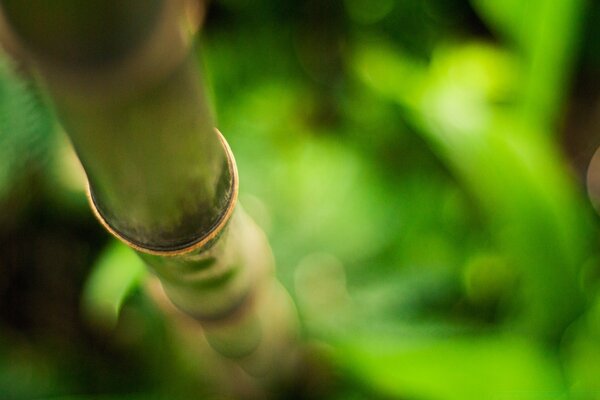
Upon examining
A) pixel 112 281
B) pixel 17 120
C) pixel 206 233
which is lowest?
pixel 112 281

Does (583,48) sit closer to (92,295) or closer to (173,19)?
(92,295)

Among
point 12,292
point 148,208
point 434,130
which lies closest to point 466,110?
point 434,130

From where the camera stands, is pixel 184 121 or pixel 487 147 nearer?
pixel 184 121

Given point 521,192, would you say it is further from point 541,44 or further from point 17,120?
point 17,120

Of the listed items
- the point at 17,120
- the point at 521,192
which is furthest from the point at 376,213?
the point at 17,120

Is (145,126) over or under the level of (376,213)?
over

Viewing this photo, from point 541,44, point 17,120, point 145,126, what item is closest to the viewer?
point 145,126
